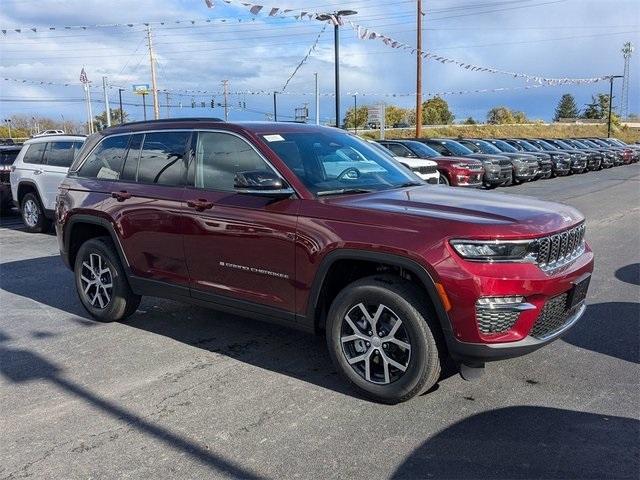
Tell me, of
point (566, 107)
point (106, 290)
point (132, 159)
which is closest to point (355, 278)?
point (132, 159)

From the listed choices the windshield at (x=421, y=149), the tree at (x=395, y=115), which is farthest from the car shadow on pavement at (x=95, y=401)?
the tree at (x=395, y=115)

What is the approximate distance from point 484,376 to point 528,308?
0.97m

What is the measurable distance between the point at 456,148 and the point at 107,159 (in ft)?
51.6

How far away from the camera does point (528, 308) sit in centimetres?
347

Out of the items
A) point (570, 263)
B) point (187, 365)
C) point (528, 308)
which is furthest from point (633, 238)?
point (187, 365)

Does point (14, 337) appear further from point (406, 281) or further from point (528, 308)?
point (528, 308)

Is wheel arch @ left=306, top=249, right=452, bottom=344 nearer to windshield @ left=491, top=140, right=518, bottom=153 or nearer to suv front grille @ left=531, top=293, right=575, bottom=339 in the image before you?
suv front grille @ left=531, top=293, right=575, bottom=339

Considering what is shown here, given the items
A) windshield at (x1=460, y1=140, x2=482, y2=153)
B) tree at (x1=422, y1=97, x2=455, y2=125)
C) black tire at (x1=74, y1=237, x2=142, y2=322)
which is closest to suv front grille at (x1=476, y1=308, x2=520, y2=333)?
black tire at (x1=74, y1=237, x2=142, y2=322)

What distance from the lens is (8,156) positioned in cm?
1334

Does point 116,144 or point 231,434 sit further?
point 116,144

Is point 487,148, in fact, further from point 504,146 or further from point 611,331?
point 611,331

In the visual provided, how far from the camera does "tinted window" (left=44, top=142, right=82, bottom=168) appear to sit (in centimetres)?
1141

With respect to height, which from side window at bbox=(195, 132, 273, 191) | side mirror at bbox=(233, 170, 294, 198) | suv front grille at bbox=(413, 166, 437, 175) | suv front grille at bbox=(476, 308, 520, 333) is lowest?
suv front grille at bbox=(476, 308, 520, 333)

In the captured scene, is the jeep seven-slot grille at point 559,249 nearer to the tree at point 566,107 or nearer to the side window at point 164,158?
the side window at point 164,158
